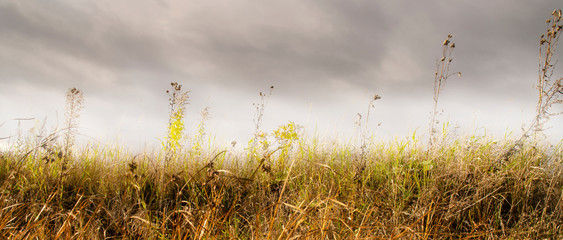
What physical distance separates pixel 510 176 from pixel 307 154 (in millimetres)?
2397

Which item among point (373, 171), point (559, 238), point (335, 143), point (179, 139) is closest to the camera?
point (559, 238)

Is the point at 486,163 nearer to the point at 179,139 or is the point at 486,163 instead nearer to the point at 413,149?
the point at 413,149

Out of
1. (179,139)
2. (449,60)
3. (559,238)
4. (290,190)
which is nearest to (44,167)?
(179,139)

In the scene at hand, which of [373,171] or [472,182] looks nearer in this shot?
[472,182]

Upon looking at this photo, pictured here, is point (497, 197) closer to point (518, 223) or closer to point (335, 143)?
point (518, 223)

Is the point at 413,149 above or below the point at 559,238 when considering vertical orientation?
above

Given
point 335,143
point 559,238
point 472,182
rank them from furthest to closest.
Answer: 1. point 335,143
2. point 472,182
3. point 559,238

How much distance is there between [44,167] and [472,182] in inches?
202

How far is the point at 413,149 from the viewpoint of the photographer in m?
4.54

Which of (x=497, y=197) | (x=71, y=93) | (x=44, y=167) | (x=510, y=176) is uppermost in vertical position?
(x=71, y=93)

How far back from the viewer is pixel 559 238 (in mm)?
3119

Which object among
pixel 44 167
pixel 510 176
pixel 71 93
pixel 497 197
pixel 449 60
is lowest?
pixel 44 167

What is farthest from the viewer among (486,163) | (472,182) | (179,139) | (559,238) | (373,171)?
(179,139)

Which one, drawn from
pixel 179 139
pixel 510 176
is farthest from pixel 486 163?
pixel 179 139
